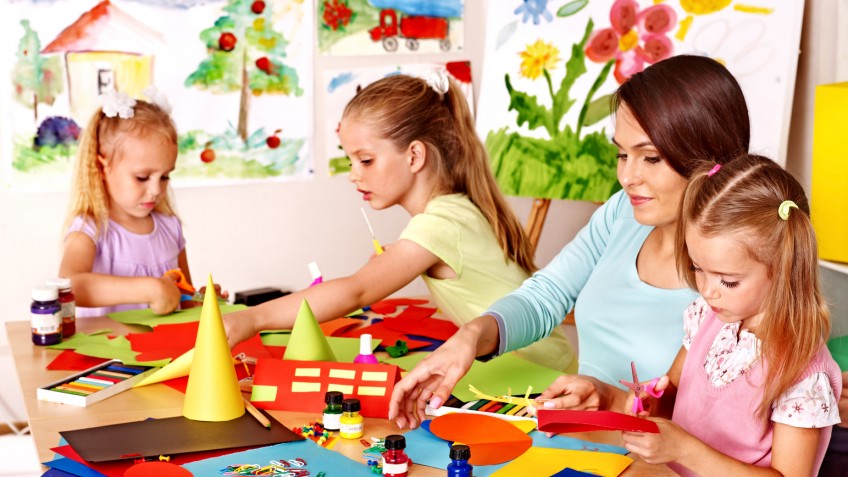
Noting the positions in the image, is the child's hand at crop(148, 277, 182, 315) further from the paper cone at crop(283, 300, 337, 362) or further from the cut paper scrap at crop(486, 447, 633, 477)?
the cut paper scrap at crop(486, 447, 633, 477)

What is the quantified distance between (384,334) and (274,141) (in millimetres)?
1786

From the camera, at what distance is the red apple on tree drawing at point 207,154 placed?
3330mm

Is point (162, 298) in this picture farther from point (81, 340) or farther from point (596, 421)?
point (596, 421)

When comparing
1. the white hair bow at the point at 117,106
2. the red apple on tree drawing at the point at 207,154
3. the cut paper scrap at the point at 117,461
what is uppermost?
the white hair bow at the point at 117,106

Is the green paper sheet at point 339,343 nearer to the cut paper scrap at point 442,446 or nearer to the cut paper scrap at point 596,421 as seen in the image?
the cut paper scrap at point 442,446

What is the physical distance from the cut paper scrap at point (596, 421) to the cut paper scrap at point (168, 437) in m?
0.34

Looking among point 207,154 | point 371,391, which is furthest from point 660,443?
point 207,154

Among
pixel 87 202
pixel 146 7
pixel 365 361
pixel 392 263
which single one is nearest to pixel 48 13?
pixel 146 7

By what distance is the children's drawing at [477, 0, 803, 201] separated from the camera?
8.89ft

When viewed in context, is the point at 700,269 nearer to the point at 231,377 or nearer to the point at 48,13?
the point at 231,377

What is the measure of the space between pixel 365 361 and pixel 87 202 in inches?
42.3

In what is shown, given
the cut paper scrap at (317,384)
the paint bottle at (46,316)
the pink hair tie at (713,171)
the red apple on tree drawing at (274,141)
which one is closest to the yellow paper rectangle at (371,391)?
the cut paper scrap at (317,384)

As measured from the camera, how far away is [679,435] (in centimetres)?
116

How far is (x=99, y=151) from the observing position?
7.52ft
